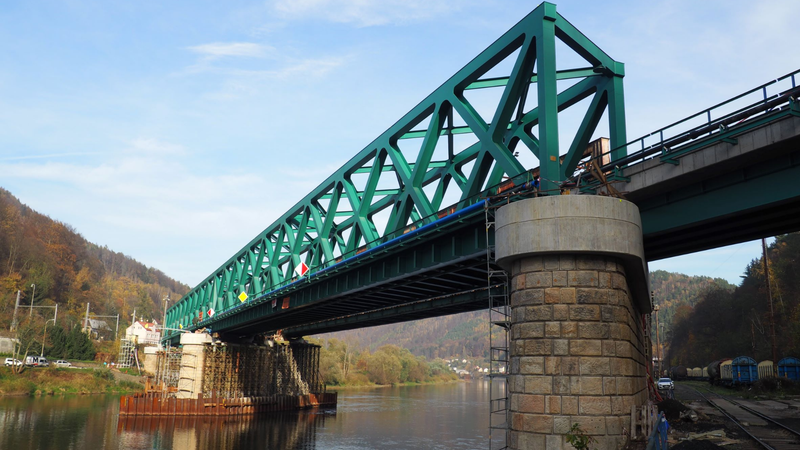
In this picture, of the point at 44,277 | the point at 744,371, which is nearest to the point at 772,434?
the point at 744,371

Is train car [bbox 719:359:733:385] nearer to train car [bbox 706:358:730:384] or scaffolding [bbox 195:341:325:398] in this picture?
train car [bbox 706:358:730:384]

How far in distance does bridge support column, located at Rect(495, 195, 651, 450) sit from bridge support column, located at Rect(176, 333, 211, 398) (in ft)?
192

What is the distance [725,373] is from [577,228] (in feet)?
220

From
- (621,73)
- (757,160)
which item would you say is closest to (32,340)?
(621,73)

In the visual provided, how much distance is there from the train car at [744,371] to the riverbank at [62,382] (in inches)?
3435

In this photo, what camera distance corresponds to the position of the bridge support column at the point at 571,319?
15656mm

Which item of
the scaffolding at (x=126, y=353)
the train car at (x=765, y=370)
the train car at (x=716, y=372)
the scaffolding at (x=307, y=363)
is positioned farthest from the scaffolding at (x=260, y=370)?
the scaffolding at (x=126, y=353)

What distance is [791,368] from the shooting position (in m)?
58.1

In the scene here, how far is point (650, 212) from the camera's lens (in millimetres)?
18719

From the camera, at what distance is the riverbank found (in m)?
80.4

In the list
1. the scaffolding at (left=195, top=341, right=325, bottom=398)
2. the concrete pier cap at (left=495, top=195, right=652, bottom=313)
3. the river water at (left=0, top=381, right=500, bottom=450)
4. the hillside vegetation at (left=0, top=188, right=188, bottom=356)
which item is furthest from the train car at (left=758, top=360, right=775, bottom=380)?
the hillside vegetation at (left=0, top=188, right=188, bottom=356)

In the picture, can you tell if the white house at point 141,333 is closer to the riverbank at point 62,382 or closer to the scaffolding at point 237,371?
the riverbank at point 62,382

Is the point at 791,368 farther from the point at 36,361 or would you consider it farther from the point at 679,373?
the point at 36,361

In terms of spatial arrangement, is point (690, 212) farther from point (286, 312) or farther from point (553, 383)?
point (286, 312)
